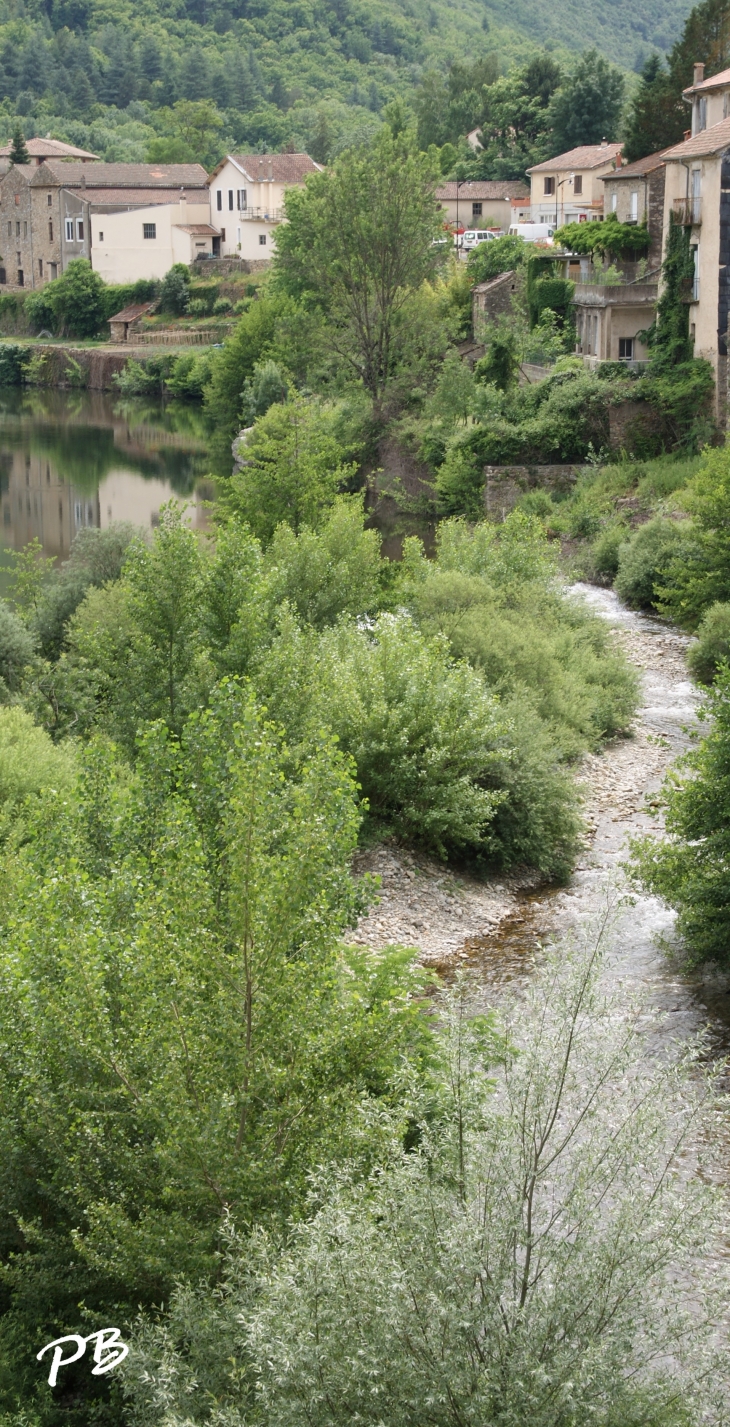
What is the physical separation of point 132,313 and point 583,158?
98.7 feet

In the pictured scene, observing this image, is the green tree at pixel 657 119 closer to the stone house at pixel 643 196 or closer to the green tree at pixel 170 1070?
the stone house at pixel 643 196

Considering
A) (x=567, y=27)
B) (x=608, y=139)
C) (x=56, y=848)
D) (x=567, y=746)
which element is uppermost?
(x=567, y=27)

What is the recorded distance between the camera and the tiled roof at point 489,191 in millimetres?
76062

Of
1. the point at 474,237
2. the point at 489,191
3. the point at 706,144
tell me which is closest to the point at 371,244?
the point at 706,144

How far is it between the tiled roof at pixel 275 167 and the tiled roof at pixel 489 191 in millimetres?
12767

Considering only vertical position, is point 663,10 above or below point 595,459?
above

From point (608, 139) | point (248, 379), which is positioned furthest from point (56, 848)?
point (608, 139)

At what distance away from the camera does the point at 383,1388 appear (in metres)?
6.65

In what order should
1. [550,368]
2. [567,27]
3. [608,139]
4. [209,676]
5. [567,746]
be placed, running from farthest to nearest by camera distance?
[567,27], [608,139], [550,368], [567,746], [209,676]

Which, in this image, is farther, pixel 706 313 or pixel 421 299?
pixel 421 299

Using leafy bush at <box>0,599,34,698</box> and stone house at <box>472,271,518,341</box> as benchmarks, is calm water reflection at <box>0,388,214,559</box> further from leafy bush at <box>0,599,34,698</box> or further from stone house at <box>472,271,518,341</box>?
stone house at <box>472,271,518,341</box>

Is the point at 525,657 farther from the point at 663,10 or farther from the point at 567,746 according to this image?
the point at 663,10

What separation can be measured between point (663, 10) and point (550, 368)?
17006 centimetres

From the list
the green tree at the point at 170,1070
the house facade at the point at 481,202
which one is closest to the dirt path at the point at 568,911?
the green tree at the point at 170,1070
